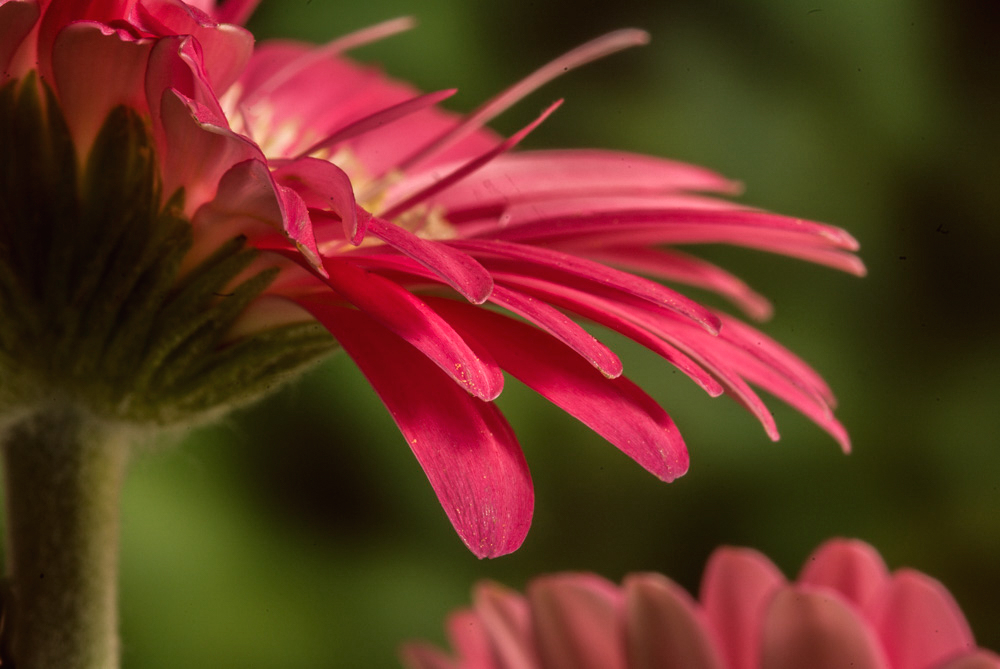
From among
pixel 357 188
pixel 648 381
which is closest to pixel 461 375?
pixel 357 188

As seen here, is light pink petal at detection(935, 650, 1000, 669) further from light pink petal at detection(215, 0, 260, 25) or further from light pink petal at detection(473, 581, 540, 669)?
light pink petal at detection(215, 0, 260, 25)

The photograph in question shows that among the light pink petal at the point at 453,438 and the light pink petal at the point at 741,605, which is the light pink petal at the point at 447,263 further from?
the light pink petal at the point at 741,605

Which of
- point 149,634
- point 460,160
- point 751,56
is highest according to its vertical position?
point 751,56

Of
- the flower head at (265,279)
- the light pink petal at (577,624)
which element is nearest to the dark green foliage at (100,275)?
the flower head at (265,279)

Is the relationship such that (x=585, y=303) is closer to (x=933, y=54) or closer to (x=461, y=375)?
(x=461, y=375)

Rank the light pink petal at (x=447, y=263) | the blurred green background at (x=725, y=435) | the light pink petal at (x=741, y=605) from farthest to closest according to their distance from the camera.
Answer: the blurred green background at (x=725, y=435), the light pink petal at (x=741, y=605), the light pink petal at (x=447, y=263)

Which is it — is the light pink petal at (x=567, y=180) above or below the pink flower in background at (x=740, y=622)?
above

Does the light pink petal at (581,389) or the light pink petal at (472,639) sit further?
the light pink petal at (472,639)

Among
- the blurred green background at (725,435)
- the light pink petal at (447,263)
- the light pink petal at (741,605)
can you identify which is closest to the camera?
the light pink petal at (447,263)
